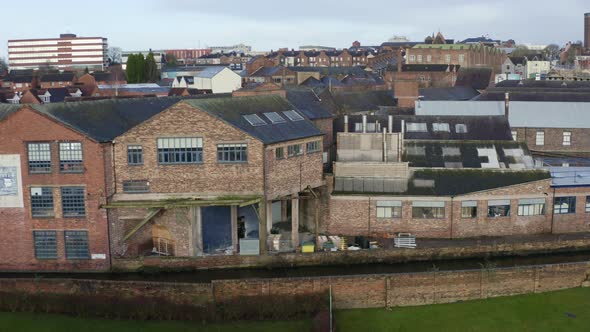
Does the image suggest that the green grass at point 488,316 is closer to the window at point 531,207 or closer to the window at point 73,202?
the window at point 531,207

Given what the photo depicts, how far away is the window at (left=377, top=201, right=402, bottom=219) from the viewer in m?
36.2

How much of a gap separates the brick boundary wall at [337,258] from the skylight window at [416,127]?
47.8ft

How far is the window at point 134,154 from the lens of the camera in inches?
1287

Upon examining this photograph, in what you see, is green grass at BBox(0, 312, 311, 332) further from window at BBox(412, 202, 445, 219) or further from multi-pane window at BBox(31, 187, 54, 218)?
window at BBox(412, 202, 445, 219)

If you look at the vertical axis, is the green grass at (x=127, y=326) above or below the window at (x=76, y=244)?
below

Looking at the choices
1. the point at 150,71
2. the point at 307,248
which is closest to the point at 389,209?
the point at 307,248

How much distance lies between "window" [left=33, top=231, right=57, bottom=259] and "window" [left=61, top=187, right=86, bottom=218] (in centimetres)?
130

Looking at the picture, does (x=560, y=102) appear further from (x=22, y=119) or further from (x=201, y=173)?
(x=22, y=119)

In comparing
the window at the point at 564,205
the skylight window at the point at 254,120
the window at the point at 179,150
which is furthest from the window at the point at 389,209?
the window at the point at 179,150

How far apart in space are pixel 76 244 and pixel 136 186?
408 centimetres

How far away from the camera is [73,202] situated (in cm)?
3203

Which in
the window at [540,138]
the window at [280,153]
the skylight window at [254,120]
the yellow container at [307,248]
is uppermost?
the skylight window at [254,120]

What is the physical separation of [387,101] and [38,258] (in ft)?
162

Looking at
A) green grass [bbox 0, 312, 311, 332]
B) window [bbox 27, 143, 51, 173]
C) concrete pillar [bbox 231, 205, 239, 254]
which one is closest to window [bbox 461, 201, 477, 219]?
concrete pillar [bbox 231, 205, 239, 254]
